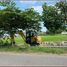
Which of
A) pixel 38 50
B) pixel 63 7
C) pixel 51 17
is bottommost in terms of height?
Result: pixel 38 50

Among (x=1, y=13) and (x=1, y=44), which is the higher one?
(x=1, y=13)

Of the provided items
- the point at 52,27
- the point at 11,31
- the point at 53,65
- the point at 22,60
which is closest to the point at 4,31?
the point at 11,31

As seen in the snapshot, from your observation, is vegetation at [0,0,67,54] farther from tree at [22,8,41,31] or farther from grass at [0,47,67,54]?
grass at [0,47,67,54]

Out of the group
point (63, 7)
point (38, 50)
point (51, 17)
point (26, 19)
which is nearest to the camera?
point (38, 50)

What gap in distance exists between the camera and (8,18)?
19.5 metres

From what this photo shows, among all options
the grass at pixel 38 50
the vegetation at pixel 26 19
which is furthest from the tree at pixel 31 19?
the grass at pixel 38 50

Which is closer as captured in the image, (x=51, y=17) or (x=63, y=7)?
(x=63, y=7)

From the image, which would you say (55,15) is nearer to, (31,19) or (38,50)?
(31,19)

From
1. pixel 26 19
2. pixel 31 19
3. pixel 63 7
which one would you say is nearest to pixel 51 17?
pixel 63 7

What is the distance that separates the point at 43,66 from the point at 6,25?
28.3 ft

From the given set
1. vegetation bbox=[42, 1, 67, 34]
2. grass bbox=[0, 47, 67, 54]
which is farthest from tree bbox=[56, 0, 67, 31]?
grass bbox=[0, 47, 67, 54]

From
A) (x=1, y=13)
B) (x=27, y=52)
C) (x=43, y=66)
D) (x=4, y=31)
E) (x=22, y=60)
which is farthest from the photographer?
(x=4, y=31)

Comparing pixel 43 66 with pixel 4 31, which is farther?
pixel 4 31

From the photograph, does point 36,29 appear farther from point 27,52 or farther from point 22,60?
point 22,60
